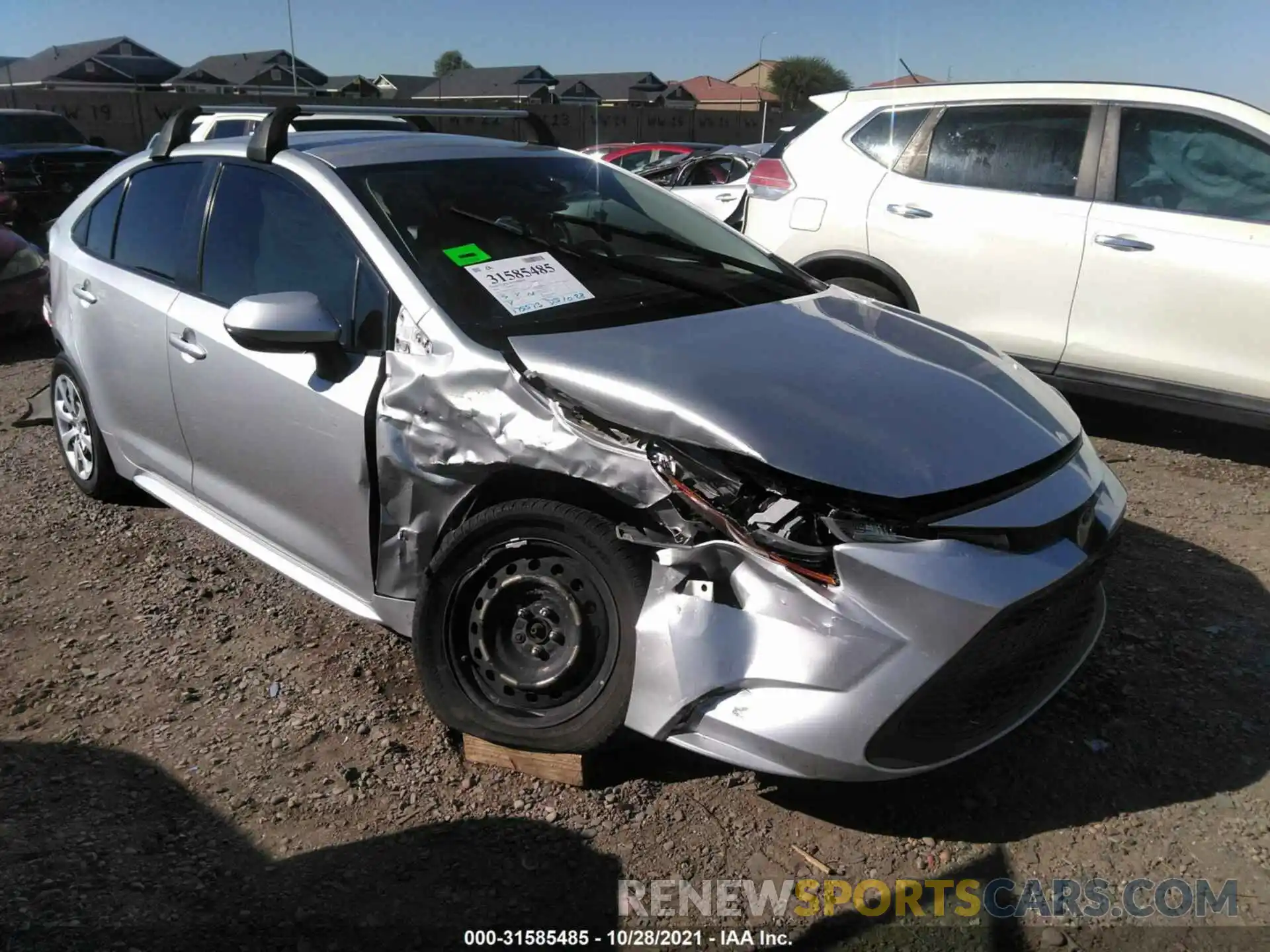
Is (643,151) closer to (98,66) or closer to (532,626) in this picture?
(532,626)

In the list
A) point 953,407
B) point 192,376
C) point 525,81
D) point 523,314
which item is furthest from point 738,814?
point 525,81

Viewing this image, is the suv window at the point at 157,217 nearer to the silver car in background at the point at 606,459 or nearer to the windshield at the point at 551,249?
the silver car in background at the point at 606,459

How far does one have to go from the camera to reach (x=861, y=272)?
5.70 metres

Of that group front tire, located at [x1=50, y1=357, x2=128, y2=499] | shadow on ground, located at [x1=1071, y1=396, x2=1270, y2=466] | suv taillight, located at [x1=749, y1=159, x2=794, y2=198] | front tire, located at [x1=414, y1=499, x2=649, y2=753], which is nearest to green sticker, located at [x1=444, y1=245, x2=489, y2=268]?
front tire, located at [x1=414, y1=499, x2=649, y2=753]

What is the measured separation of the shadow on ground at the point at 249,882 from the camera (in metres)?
2.18

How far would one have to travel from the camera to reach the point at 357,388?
9.30 feet

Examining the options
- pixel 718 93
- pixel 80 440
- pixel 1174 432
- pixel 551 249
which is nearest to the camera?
pixel 551 249

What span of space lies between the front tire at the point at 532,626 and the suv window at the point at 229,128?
23.6 feet

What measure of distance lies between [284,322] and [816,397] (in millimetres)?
1509

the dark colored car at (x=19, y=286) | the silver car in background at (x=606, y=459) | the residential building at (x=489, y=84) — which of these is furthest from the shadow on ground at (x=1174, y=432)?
the residential building at (x=489, y=84)

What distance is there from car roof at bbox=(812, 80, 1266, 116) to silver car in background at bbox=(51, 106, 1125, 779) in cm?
256

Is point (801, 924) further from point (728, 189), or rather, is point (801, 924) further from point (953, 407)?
point (728, 189)

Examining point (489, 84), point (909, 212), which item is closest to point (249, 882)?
point (909, 212)

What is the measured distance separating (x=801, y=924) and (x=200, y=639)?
2.30 m
